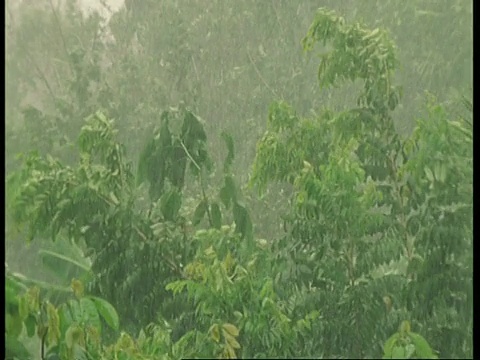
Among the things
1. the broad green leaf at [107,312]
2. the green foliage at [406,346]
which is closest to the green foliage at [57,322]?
the broad green leaf at [107,312]

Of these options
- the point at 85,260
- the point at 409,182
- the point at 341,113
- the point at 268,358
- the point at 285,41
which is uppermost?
the point at 285,41

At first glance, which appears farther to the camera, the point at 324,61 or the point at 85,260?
the point at 85,260

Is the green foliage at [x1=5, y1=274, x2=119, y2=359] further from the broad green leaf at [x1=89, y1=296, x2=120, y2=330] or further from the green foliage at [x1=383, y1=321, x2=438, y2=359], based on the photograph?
the green foliage at [x1=383, y1=321, x2=438, y2=359]

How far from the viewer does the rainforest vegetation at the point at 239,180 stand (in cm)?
241

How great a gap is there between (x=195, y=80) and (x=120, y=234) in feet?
1.53

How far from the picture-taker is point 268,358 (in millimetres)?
2482

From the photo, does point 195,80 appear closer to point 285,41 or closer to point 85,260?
point 285,41

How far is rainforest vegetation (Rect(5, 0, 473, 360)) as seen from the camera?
241 centimetres

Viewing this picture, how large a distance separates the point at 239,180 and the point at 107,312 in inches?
20.1

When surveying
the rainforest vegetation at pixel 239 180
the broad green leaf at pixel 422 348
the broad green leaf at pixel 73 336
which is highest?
the rainforest vegetation at pixel 239 180

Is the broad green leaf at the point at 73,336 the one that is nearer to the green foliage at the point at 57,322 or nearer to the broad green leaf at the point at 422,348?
the green foliage at the point at 57,322

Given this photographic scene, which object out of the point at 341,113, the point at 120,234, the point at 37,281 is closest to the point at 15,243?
the point at 37,281

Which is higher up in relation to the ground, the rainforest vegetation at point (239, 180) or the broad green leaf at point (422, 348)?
the rainforest vegetation at point (239, 180)

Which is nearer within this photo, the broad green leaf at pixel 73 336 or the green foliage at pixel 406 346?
the green foliage at pixel 406 346
